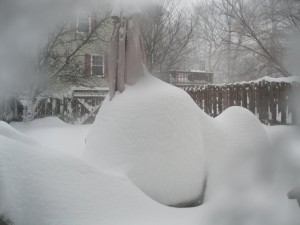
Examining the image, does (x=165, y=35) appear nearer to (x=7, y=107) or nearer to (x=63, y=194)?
(x=7, y=107)

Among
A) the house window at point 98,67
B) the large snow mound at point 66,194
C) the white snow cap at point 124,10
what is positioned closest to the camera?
the large snow mound at point 66,194

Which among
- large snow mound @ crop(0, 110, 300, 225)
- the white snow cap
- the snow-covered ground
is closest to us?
the snow-covered ground

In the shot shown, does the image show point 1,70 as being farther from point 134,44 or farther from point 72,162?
point 134,44

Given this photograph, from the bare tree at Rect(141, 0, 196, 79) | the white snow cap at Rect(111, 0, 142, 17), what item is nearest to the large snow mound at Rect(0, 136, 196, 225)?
the white snow cap at Rect(111, 0, 142, 17)

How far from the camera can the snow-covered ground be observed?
43cm

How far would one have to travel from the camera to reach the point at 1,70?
2.85ft

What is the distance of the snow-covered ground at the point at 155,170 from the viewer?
0.43 m

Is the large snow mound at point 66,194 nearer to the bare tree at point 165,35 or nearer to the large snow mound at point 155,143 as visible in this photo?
the large snow mound at point 155,143

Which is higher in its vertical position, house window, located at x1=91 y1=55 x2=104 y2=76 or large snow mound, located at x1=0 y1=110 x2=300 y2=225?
house window, located at x1=91 y1=55 x2=104 y2=76

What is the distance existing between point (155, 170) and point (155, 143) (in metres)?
0.24

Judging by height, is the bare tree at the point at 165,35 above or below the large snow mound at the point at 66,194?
above

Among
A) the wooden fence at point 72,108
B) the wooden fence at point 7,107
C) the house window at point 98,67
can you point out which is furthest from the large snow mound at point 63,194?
the house window at point 98,67

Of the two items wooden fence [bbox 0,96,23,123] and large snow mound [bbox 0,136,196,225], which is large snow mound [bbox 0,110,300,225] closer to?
large snow mound [bbox 0,136,196,225]

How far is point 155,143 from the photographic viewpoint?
2.67m
